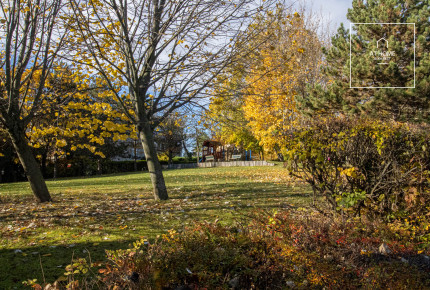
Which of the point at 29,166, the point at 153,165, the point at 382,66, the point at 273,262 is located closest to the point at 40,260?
the point at 273,262

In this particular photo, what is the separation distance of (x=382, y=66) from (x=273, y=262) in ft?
42.3

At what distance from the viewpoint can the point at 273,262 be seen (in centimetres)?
252

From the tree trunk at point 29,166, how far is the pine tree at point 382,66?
1206 centimetres

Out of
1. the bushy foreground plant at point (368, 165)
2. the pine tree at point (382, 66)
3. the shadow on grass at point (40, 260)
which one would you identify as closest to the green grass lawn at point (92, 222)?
the shadow on grass at point (40, 260)

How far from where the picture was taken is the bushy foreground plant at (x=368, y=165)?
341 centimetres

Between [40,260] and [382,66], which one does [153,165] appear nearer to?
[40,260]

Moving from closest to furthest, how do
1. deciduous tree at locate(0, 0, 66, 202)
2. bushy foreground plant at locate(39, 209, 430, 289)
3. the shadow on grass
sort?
1. bushy foreground plant at locate(39, 209, 430, 289)
2. the shadow on grass
3. deciduous tree at locate(0, 0, 66, 202)

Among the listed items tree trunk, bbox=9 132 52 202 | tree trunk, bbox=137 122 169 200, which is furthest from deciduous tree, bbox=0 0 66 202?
tree trunk, bbox=137 122 169 200

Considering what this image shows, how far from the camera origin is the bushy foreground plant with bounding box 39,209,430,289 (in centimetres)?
213

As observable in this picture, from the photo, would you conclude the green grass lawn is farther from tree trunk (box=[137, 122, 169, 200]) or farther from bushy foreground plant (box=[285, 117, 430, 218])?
bushy foreground plant (box=[285, 117, 430, 218])

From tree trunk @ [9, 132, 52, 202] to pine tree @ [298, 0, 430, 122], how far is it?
39.6 ft

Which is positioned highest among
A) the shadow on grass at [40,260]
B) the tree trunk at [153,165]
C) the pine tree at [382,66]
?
the pine tree at [382,66]

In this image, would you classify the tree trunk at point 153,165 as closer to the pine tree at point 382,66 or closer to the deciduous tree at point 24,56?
the deciduous tree at point 24,56

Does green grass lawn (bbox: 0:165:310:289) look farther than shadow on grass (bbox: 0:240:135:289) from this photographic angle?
Yes
